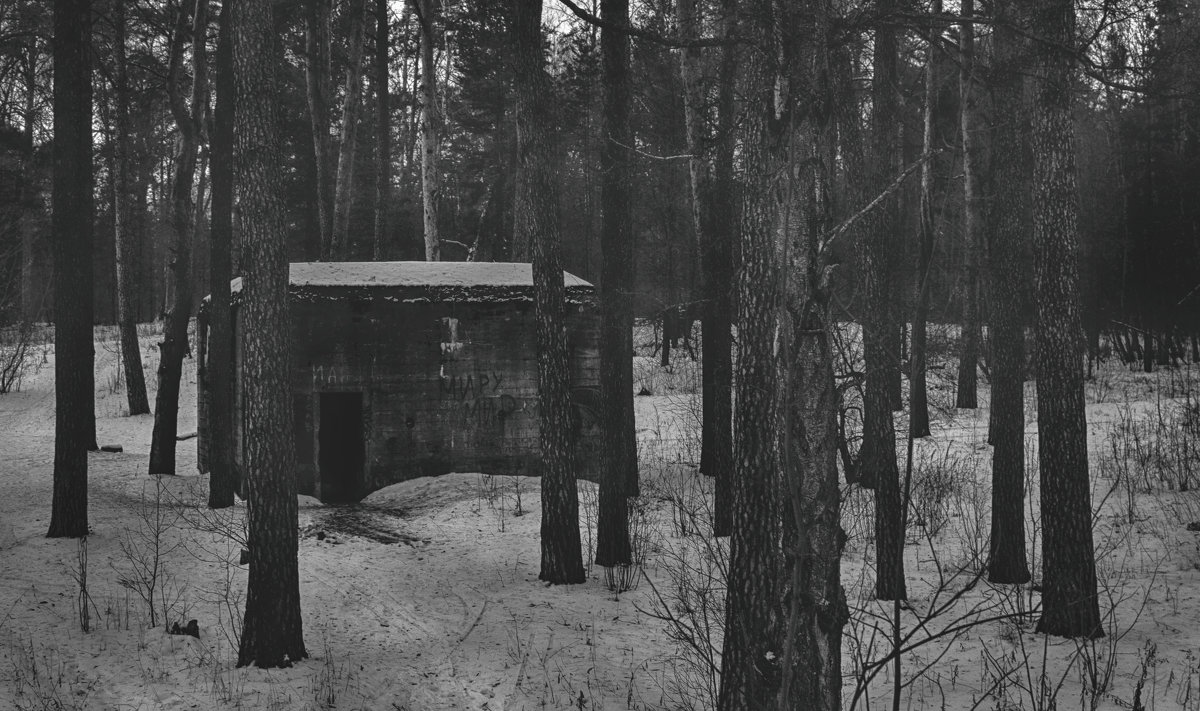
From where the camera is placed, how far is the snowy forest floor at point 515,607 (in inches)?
244

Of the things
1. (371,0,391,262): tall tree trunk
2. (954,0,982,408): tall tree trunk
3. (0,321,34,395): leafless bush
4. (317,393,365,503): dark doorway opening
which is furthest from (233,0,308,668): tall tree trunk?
(0,321,34,395): leafless bush

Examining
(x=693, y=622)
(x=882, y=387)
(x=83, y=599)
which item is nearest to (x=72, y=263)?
(x=83, y=599)

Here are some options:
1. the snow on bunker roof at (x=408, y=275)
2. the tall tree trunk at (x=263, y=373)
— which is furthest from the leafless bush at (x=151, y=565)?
the snow on bunker roof at (x=408, y=275)

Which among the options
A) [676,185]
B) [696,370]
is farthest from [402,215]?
[696,370]

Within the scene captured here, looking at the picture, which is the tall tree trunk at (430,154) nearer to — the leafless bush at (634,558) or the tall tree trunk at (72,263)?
the tall tree trunk at (72,263)

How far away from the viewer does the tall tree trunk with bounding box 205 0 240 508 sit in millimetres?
12195

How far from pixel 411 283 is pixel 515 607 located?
728 cm

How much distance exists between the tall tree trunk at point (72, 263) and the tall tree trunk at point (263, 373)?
14.6 ft

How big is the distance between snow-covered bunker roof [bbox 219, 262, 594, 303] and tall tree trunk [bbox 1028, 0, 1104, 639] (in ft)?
27.1

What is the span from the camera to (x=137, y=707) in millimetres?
6090

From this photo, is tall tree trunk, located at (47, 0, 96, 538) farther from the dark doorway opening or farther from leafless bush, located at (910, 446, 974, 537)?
leafless bush, located at (910, 446, 974, 537)

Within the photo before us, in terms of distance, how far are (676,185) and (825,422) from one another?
24669 mm

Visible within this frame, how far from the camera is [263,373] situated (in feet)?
22.4

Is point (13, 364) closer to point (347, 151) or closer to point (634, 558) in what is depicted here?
point (347, 151)
